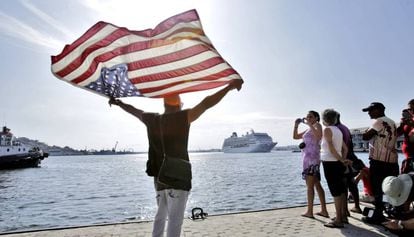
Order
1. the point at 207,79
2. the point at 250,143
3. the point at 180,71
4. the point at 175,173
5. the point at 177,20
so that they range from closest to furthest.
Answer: the point at 175,173
the point at 177,20
the point at 207,79
the point at 180,71
the point at 250,143

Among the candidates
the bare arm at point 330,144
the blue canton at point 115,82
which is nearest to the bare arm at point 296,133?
the bare arm at point 330,144

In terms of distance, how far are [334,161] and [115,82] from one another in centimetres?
387

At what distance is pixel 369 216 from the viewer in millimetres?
6195

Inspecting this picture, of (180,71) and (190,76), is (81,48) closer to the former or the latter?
(180,71)

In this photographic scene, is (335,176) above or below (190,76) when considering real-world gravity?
below

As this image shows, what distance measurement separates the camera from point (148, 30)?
3816mm

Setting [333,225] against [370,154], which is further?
[370,154]

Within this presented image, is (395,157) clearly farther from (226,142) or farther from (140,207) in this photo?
(226,142)

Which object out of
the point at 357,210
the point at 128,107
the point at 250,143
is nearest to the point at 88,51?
the point at 128,107

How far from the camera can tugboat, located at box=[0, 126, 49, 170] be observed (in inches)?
2142

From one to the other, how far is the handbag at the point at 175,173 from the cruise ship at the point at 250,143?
144745mm

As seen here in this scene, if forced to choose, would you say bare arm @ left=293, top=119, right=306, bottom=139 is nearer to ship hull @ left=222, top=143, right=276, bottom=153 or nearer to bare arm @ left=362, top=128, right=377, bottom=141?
bare arm @ left=362, top=128, right=377, bottom=141

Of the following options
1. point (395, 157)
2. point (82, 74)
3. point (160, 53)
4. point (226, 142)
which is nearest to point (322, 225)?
point (395, 157)

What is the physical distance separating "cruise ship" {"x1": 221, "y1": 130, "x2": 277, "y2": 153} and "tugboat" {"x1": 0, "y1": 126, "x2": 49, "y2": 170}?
327 feet
